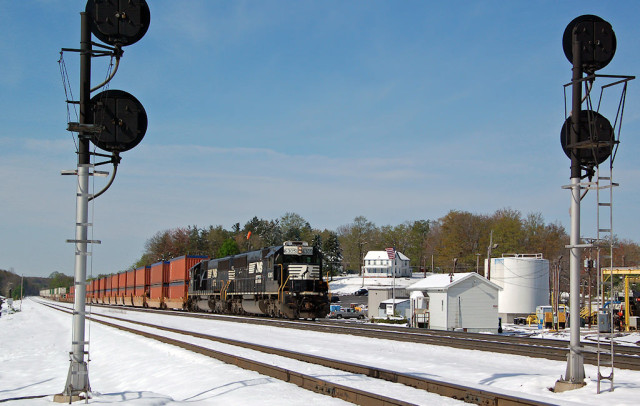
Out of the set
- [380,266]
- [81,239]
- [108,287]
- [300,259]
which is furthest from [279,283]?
[380,266]

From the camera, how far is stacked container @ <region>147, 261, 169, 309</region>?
54750 mm

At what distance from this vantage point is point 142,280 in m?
60.9

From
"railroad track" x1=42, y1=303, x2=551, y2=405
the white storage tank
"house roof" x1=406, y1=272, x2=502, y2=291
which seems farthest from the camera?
the white storage tank

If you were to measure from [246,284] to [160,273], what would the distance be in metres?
21.6

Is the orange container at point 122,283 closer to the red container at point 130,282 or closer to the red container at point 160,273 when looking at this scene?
the red container at point 130,282

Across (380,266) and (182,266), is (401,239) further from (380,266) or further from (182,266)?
(182,266)

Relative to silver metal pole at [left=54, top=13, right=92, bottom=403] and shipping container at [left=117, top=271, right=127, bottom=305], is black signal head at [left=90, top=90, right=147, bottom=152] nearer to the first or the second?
silver metal pole at [left=54, top=13, right=92, bottom=403]

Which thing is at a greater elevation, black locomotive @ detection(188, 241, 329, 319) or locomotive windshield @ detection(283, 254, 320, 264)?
locomotive windshield @ detection(283, 254, 320, 264)

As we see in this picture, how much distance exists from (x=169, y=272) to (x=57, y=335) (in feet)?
73.6

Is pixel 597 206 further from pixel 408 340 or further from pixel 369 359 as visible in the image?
pixel 408 340

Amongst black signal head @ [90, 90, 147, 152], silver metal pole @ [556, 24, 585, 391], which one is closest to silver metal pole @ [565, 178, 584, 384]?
silver metal pole @ [556, 24, 585, 391]

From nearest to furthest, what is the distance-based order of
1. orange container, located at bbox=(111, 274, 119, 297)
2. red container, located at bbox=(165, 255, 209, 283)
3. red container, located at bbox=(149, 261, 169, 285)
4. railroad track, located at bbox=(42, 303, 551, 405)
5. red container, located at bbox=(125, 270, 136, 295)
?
1. railroad track, located at bbox=(42, 303, 551, 405)
2. red container, located at bbox=(165, 255, 209, 283)
3. red container, located at bbox=(149, 261, 169, 285)
4. red container, located at bbox=(125, 270, 136, 295)
5. orange container, located at bbox=(111, 274, 119, 297)

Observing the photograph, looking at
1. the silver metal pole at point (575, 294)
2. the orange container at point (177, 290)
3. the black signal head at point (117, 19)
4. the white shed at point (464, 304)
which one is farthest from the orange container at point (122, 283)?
the silver metal pole at point (575, 294)

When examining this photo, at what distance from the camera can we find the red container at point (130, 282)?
65062 millimetres
